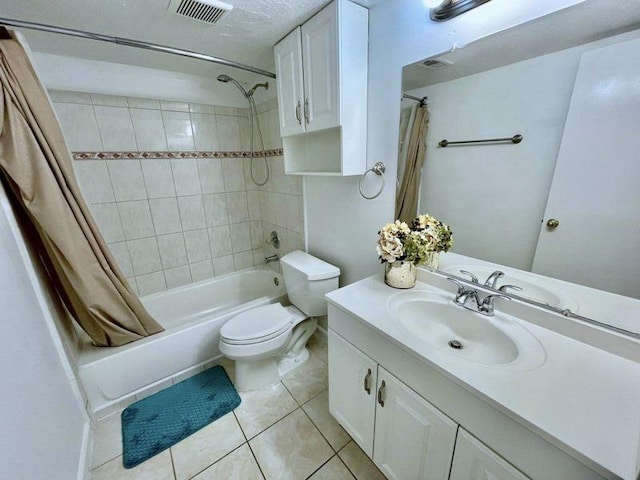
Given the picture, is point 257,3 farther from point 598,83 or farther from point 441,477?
point 441,477

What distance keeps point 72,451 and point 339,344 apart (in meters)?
1.24

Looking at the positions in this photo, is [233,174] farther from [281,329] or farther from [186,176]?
[281,329]

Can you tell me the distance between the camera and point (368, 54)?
132 cm

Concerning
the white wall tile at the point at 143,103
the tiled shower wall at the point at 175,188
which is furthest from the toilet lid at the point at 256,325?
the white wall tile at the point at 143,103

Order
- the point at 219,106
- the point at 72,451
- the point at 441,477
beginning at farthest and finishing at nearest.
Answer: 1. the point at 219,106
2. the point at 72,451
3. the point at 441,477

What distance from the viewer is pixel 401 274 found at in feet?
3.95

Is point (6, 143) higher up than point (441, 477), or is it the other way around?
point (6, 143)

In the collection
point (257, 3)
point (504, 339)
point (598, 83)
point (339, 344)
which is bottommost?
point (339, 344)

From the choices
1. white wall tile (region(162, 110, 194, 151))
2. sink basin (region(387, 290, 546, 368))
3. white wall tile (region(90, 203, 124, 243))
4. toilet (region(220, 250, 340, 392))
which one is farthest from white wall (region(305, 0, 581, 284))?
white wall tile (region(90, 203, 124, 243))

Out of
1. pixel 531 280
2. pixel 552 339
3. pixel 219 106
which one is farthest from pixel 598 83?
pixel 219 106

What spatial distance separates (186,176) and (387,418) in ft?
7.26

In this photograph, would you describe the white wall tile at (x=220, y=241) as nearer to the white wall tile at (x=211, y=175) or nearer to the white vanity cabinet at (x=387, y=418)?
the white wall tile at (x=211, y=175)

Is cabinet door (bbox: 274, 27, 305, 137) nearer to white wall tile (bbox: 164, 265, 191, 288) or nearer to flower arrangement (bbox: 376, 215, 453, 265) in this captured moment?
flower arrangement (bbox: 376, 215, 453, 265)

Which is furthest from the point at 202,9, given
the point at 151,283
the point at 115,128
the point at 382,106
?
the point at 151,283
